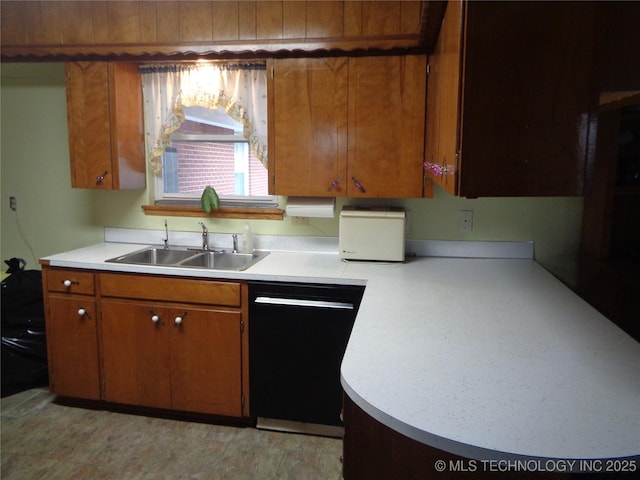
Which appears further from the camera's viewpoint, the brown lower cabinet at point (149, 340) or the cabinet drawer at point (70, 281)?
the cabinet drawer at point (70, 281)

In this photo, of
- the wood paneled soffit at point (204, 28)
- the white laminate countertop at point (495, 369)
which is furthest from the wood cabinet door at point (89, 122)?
the white laminate countertop at point (495, 369)

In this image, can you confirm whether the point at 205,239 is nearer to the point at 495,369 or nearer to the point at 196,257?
the point at 196,257

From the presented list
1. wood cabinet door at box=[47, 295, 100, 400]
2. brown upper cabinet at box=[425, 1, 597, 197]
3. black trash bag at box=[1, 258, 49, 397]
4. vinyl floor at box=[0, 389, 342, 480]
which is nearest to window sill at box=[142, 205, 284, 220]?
wood cabinet door at box=[47, 295, 100, 400]

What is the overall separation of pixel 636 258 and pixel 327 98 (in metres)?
1.72

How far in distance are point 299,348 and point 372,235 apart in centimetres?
70

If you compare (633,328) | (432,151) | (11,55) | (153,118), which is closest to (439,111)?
(432,151)

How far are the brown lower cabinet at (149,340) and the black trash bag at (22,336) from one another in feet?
0.79

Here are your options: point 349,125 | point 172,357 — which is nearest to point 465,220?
point 349,125

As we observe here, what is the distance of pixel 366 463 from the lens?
142 centimetres

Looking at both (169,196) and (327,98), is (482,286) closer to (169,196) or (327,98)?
(327,98)

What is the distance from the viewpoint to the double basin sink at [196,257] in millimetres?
2709

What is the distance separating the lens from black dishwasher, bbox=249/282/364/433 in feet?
7.16

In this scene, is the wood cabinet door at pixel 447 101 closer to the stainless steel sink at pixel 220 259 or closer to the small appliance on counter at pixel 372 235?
the small appliance on counter at pixel 372 235

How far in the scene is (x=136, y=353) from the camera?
8.05ft
